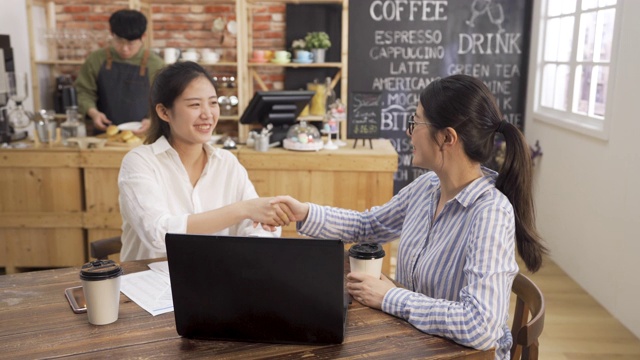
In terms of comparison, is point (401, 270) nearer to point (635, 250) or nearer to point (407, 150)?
point (635, 250)

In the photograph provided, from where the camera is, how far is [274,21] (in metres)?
5.22

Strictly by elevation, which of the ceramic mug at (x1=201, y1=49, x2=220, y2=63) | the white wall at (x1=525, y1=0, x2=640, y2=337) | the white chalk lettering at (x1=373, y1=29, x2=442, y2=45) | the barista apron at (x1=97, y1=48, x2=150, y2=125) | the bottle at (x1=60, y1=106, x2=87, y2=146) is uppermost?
the white chalk lettering at (x1=373, y1=29, x2=442, y2=45)

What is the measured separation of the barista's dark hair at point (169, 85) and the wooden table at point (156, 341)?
0.87m

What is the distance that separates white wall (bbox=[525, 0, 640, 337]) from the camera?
3.28 meters

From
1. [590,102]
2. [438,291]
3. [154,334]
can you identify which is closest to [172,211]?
[154,334]

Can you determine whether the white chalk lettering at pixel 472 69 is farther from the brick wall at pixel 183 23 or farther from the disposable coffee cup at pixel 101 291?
the disposable coffee cup at pixel 101 291

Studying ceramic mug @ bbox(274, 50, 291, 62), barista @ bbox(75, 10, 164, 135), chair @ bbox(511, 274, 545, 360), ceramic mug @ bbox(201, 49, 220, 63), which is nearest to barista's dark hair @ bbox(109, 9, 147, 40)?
barista @ bbox(75, 10, 164, 135)

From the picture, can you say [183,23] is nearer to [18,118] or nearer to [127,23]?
[127,23]

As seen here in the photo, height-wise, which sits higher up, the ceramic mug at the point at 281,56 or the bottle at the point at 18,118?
the ceramic mug at the point at 281,56

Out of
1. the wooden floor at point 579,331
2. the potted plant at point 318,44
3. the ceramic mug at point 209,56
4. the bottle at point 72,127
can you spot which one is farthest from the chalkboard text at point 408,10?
the bottle at point 72,127

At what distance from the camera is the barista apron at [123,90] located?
182 inches

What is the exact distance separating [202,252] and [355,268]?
480 millimetres

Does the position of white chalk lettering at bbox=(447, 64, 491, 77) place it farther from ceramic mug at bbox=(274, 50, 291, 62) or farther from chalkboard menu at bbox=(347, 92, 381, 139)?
chalkboard menu at bbox=(347, 92, 381, 139)

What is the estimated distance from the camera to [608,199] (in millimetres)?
3561
